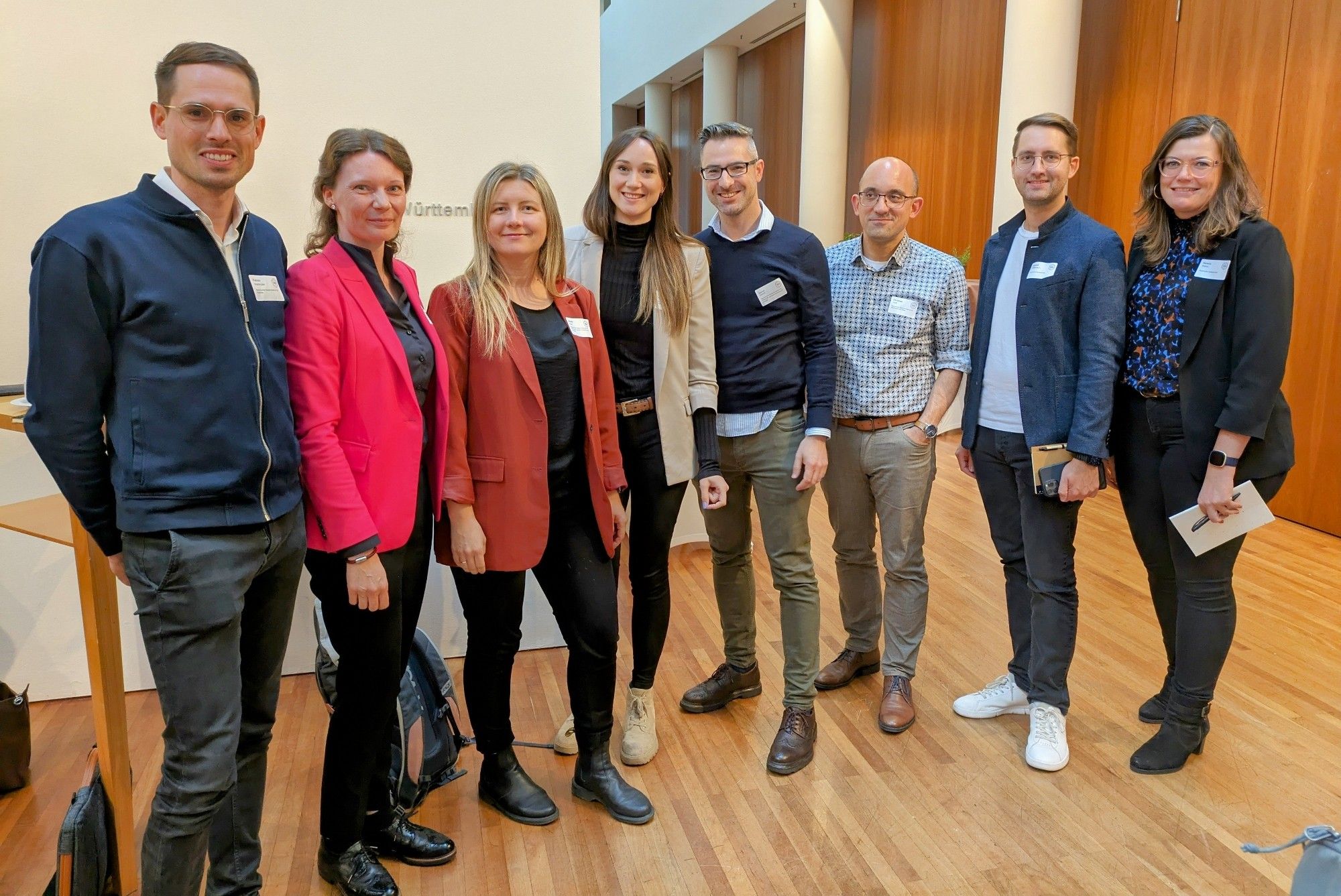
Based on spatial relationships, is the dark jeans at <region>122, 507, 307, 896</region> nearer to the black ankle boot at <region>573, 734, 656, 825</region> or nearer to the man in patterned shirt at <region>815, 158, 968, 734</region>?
the black ankle boot at <region>573, 734, 656, 825</region>

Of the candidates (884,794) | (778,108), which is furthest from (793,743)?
(778,108)

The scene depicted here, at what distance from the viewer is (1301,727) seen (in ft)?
9.26

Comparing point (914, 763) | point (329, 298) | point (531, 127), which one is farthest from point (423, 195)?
point (914, 763)

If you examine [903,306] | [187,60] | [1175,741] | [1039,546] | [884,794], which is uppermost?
[187,60]

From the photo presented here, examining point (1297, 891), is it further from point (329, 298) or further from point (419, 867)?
point (329, 298)

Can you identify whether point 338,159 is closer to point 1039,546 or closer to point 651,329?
point 651,329

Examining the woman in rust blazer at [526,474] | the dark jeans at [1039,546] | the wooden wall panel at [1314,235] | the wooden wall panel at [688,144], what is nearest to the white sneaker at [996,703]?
the dark jeans at [1039,546]

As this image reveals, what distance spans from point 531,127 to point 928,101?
20.1 ft

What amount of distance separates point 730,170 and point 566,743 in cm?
169

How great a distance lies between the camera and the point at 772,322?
2586mm

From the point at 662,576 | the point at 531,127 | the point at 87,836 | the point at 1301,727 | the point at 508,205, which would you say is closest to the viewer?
the point at 87,836

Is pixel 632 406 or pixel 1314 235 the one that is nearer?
pixel 632 406

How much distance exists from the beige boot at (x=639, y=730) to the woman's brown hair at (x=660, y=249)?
3.56 feet

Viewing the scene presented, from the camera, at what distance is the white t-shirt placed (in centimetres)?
264
